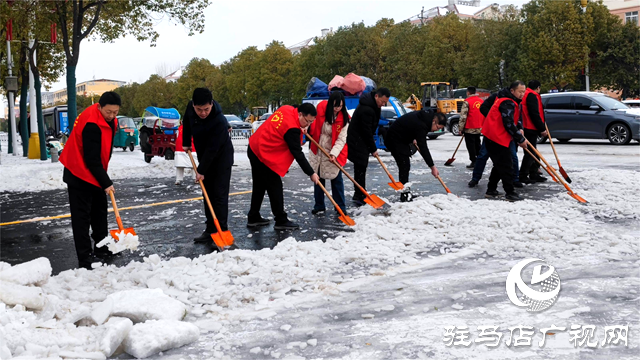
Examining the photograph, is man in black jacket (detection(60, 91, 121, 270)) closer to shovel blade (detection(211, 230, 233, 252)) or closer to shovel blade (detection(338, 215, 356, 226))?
shovel blade (detection(211, 230, 233, 252))

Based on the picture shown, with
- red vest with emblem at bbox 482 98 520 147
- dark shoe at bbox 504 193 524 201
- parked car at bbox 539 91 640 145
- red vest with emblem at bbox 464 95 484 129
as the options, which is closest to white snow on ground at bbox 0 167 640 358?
dark shoe at bbox 504 193 524 201

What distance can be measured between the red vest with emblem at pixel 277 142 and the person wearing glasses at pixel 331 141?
0.86 metres

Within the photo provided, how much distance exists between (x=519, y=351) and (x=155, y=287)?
2587 mm

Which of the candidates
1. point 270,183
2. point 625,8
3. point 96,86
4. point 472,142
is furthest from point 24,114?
point 96,86

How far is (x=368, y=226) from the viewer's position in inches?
265

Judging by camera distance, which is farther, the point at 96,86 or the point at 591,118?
the point at 96,86

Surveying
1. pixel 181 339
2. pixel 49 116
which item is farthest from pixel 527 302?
pixel 49 116

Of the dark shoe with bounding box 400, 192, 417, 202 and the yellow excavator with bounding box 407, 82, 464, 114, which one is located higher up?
the yellow excavator with bounding box 407, 82, 464, 114

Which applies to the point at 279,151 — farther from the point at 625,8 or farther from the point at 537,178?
the point at 625,8

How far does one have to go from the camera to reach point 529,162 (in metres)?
10.2

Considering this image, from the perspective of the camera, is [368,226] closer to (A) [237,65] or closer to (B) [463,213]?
(B) [463,213]

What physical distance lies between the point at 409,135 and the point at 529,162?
2615 millimetres

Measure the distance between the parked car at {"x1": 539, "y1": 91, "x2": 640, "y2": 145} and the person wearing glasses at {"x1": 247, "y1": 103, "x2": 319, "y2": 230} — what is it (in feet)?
47.0

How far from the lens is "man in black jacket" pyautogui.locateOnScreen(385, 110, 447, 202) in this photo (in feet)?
28.0
